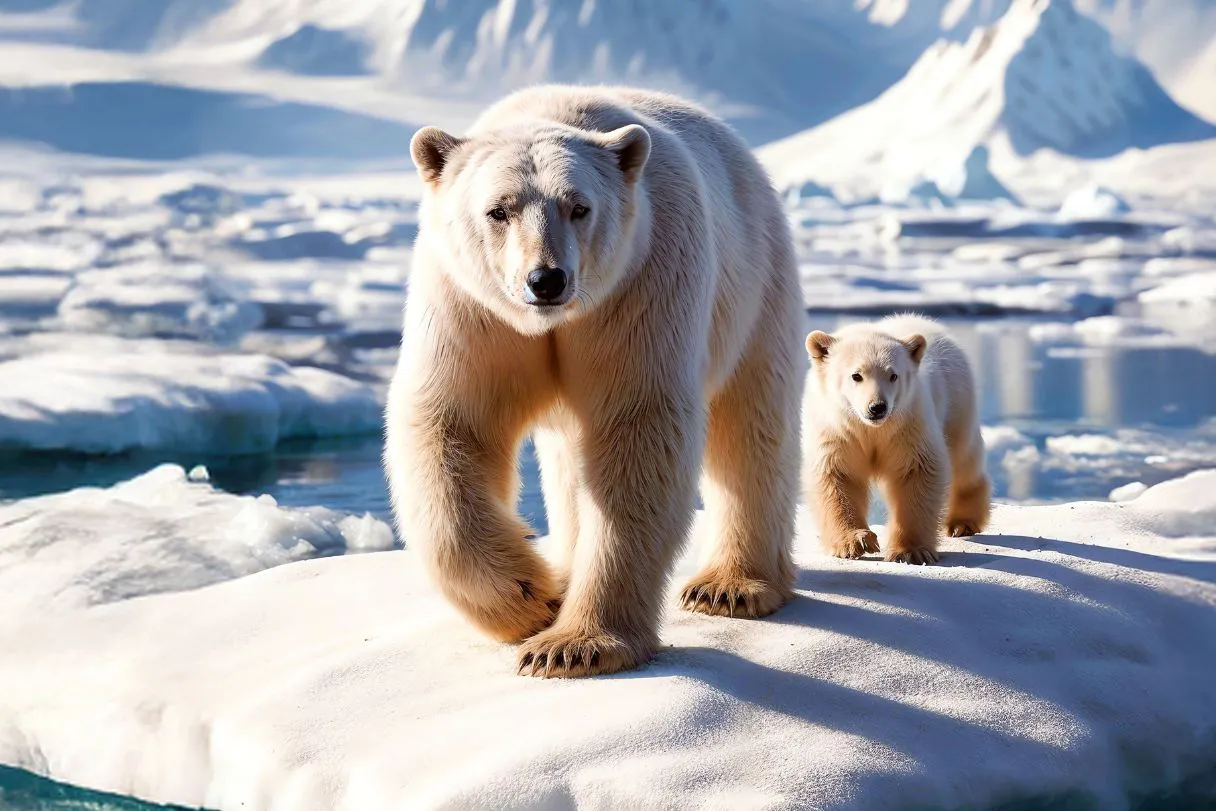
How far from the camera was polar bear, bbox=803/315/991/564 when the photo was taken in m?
4.80

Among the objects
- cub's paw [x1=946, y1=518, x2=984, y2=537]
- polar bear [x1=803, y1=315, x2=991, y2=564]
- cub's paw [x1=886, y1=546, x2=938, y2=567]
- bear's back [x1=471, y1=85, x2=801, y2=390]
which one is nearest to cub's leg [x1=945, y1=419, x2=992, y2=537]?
cub's paw [x1=946, y1=518, x2=984, y2=537]

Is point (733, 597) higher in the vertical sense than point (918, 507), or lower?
lower

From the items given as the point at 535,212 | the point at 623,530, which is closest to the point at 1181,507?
the point at 623,530

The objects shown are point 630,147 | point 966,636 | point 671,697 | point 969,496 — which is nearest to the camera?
point 671,697

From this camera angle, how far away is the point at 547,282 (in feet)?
10.2

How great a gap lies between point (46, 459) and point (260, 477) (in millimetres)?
1524

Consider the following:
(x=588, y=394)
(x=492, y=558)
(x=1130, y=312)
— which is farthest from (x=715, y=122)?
(x=1130, y=312)

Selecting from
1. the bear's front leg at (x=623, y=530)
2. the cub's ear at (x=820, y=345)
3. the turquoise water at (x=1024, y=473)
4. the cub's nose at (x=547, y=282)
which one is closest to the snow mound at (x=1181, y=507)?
the cub's ear at (x=820, y=345)

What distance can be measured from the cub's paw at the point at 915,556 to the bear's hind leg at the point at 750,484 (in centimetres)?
70

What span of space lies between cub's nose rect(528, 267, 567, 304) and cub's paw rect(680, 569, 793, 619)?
1.27 metres

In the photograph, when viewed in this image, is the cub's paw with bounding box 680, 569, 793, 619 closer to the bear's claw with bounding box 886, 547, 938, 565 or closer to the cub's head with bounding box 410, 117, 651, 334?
the bear's claw with bounding box 886, 547, 938, 565

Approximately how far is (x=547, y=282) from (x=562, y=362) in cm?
48

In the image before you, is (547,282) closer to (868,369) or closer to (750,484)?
(750,484)

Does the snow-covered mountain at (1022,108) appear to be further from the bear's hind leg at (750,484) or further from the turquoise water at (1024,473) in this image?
the bear's hind leg at (750,484)
